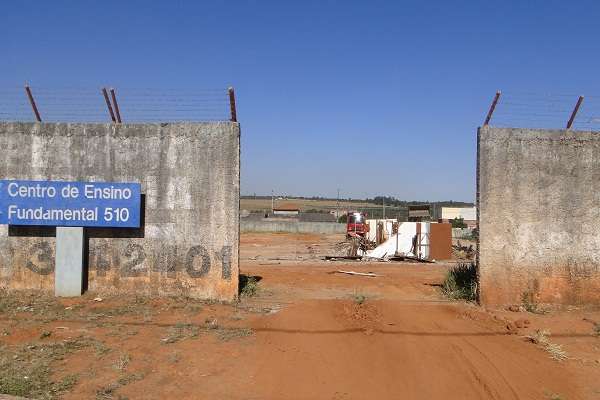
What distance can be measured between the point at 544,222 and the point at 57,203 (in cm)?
879

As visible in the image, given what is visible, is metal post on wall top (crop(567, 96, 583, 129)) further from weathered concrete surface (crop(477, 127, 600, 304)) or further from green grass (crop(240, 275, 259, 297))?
green grass (crop(240, 275, 259, 297))

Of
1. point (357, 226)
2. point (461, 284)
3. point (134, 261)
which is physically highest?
point (357, 226)

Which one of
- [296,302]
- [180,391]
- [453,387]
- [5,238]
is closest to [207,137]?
[296,302]

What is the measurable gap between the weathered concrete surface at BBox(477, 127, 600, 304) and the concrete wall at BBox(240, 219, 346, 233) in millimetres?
40738

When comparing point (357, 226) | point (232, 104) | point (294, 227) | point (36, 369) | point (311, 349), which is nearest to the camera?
point (36, 369)

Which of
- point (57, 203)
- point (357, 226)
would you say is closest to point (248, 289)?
point (57, 203)

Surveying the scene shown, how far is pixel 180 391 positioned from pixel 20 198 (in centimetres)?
572

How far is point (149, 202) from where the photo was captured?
919cm

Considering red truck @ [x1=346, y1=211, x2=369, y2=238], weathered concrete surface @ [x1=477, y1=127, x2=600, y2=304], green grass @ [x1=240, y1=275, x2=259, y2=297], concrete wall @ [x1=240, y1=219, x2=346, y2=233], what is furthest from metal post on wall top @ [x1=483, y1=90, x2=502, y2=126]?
concrete wall @ [x1=240, y1=219, x2=346, y2=233]

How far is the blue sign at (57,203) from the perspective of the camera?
29.9 ft

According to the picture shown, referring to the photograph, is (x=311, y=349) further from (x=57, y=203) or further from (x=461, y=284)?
(x=57, y=203)

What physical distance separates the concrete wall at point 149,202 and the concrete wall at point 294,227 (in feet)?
135

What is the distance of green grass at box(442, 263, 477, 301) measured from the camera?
31.9 ft

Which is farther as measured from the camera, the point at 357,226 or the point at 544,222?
Result: the point at 357,226
